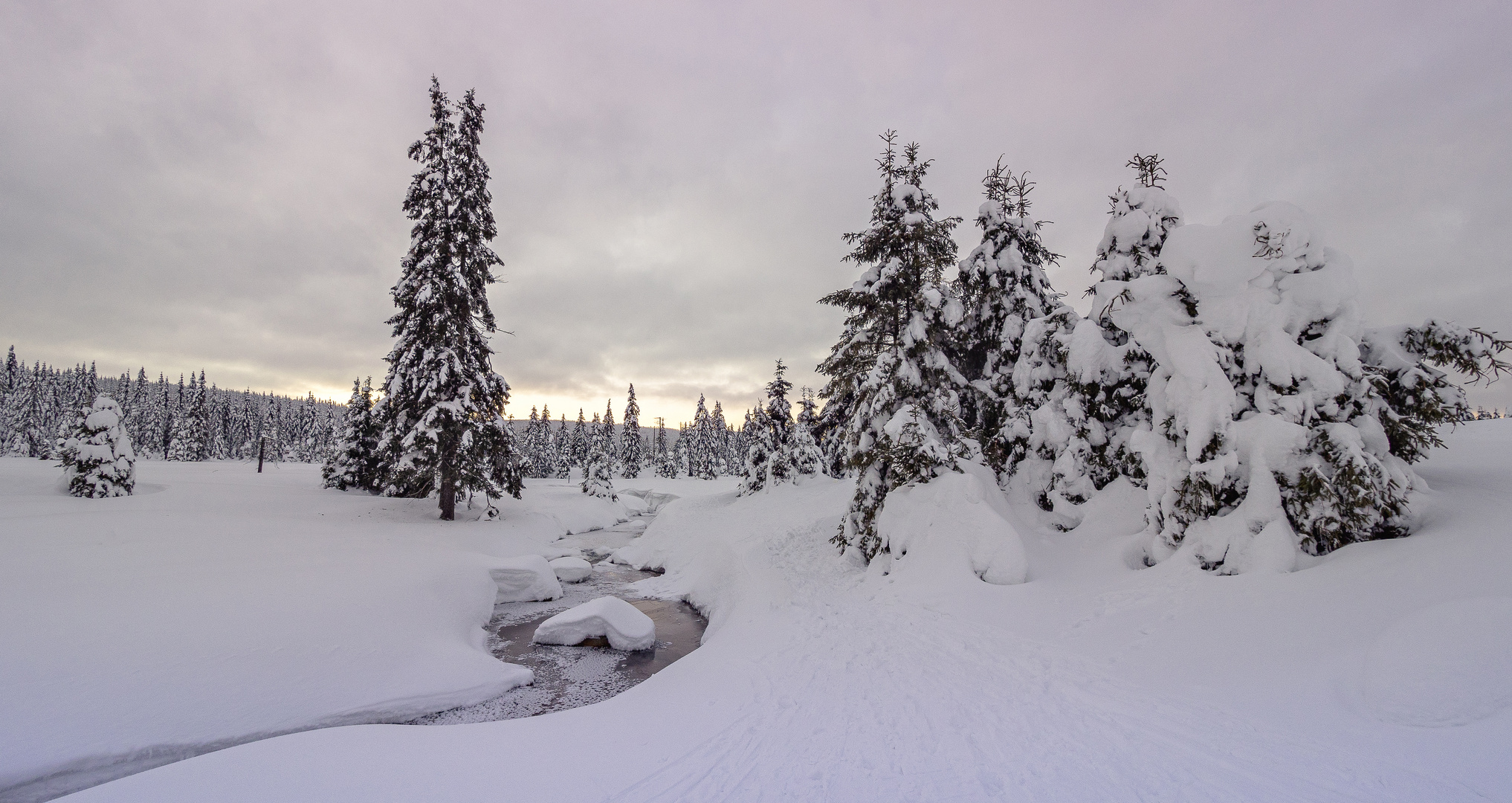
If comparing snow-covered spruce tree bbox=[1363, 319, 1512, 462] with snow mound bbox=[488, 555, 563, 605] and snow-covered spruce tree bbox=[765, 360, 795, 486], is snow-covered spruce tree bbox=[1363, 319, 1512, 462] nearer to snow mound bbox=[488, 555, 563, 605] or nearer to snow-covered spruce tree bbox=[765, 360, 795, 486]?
snow mound bbox=[488, 555, 563, 605]

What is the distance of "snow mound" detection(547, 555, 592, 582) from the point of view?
18.6 meters

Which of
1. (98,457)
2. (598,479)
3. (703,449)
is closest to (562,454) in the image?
A: (703,449)

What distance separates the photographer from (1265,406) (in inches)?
328

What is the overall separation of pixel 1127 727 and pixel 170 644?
12.6m

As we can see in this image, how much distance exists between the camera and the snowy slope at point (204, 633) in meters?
6.38

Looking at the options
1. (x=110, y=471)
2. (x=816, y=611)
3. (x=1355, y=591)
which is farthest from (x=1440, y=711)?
(x=110, y=471)

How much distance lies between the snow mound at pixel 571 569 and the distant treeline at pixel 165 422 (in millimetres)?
42655

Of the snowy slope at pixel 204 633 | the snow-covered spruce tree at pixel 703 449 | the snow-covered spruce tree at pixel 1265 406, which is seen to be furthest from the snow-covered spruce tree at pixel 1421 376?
the snow-covered spruce tree at pixel 703 449

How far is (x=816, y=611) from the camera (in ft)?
36.7

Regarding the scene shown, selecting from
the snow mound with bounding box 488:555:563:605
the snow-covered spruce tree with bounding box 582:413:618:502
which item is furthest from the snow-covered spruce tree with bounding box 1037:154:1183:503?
the snow-covered spruce tree with bounding box 582:413:618:502

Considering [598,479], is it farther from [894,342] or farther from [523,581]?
[894,342]

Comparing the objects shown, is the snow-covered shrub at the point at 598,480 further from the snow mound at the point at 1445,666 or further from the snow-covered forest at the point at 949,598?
the snow mound at the point at 1445,666

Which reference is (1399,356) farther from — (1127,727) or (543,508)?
(543,508)

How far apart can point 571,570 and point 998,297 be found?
667 inches
